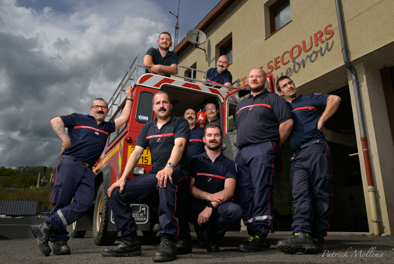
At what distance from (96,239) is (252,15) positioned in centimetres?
886

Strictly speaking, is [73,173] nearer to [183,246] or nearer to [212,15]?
[183,246]

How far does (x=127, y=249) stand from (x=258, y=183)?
4.85 ft

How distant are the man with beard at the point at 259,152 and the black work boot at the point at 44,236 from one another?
2080 mm

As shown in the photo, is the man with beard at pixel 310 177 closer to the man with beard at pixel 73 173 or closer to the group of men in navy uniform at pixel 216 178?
the group of men in navy uniform at pixel 216 178

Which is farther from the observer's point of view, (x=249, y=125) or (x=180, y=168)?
(x=249, y=125)

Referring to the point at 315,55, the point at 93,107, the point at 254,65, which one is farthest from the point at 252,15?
the point at 93,107

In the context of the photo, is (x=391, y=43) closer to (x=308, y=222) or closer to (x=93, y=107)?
(x=308, y=222)

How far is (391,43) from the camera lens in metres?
5.70

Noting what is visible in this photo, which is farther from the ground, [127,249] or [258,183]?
[258,183]

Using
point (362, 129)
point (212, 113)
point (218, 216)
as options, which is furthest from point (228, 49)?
point (218, 216)

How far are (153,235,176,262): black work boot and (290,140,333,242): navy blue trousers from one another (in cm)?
124

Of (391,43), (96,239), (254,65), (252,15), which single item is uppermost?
(252,15)

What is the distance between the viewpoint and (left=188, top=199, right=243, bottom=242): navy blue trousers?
2.99 meters

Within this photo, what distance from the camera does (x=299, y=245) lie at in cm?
271
